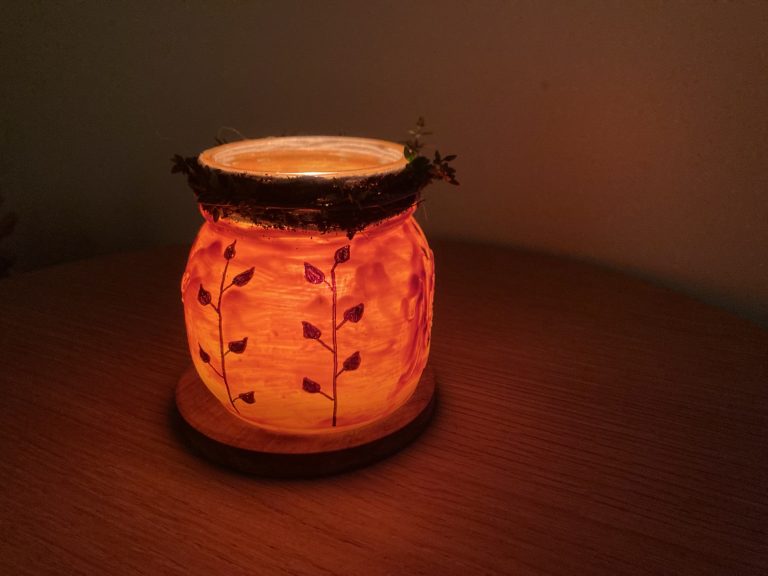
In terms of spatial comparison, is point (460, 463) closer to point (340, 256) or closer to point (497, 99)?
point (340, 256)

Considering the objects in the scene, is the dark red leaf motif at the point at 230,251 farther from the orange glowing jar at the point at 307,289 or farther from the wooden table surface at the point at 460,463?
the wooden table surface at the point at 460,463

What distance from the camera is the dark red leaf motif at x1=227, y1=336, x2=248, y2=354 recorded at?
1.84ft

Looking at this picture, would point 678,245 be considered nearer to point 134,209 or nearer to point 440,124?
point 440,124

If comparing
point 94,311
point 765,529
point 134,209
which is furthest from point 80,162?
point 765,529

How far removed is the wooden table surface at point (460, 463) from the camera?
1.69 ft

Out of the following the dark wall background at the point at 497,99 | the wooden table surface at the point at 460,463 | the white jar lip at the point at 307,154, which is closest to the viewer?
the wooden table surface at the point at 460,463

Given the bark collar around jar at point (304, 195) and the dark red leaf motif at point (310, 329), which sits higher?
the bark collar around jar at point (304, 195)

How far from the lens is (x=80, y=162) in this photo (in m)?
1.49

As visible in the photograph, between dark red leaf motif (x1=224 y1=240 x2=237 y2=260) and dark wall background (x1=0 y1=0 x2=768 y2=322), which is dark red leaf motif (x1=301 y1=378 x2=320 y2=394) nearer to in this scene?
dark red leaf motif (x1=224 y1=240 x2=237 y2=260)

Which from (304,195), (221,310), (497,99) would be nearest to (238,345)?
(221,310)

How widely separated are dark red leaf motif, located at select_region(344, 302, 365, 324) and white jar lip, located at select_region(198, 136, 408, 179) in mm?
143

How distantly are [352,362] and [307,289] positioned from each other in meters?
0.08

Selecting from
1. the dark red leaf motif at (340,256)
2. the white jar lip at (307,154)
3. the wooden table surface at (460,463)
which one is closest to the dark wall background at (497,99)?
the wooden table surface at (460,463)

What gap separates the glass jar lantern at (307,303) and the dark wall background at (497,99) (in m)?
0.45
